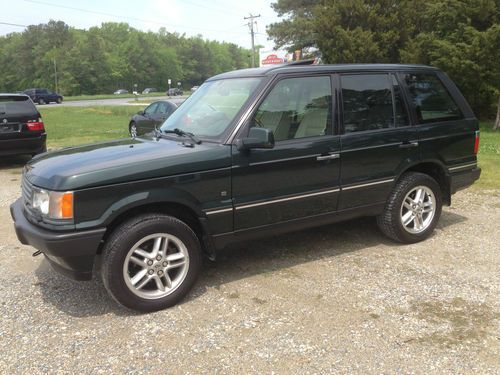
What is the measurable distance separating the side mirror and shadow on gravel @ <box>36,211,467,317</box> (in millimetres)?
1242

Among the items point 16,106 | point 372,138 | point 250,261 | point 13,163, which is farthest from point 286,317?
point 13,163

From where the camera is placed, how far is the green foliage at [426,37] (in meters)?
14.9

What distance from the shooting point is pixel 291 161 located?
13.3 ft

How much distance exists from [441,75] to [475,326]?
2.96 metres

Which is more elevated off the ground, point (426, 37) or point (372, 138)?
point (426, 37)

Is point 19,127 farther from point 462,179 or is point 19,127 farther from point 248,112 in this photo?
point 462,179

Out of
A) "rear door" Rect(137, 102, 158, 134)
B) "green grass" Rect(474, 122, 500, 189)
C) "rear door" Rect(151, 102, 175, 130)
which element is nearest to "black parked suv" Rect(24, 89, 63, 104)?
"rear door" Rect(137, 102, 158, 134)

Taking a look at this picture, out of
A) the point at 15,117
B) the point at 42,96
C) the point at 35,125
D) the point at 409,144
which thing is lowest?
the point at 409,144

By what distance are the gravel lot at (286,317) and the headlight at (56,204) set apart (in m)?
0.84

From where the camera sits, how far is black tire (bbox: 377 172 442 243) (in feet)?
15.7

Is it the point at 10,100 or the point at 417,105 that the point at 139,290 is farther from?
the point at 10,100

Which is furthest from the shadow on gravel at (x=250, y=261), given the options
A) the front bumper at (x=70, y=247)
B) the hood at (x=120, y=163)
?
the hood at (x=120, y=163)

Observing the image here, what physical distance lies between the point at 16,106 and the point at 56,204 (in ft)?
24.3

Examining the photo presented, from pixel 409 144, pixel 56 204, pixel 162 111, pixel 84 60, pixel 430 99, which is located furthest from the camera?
pixel 84 60
